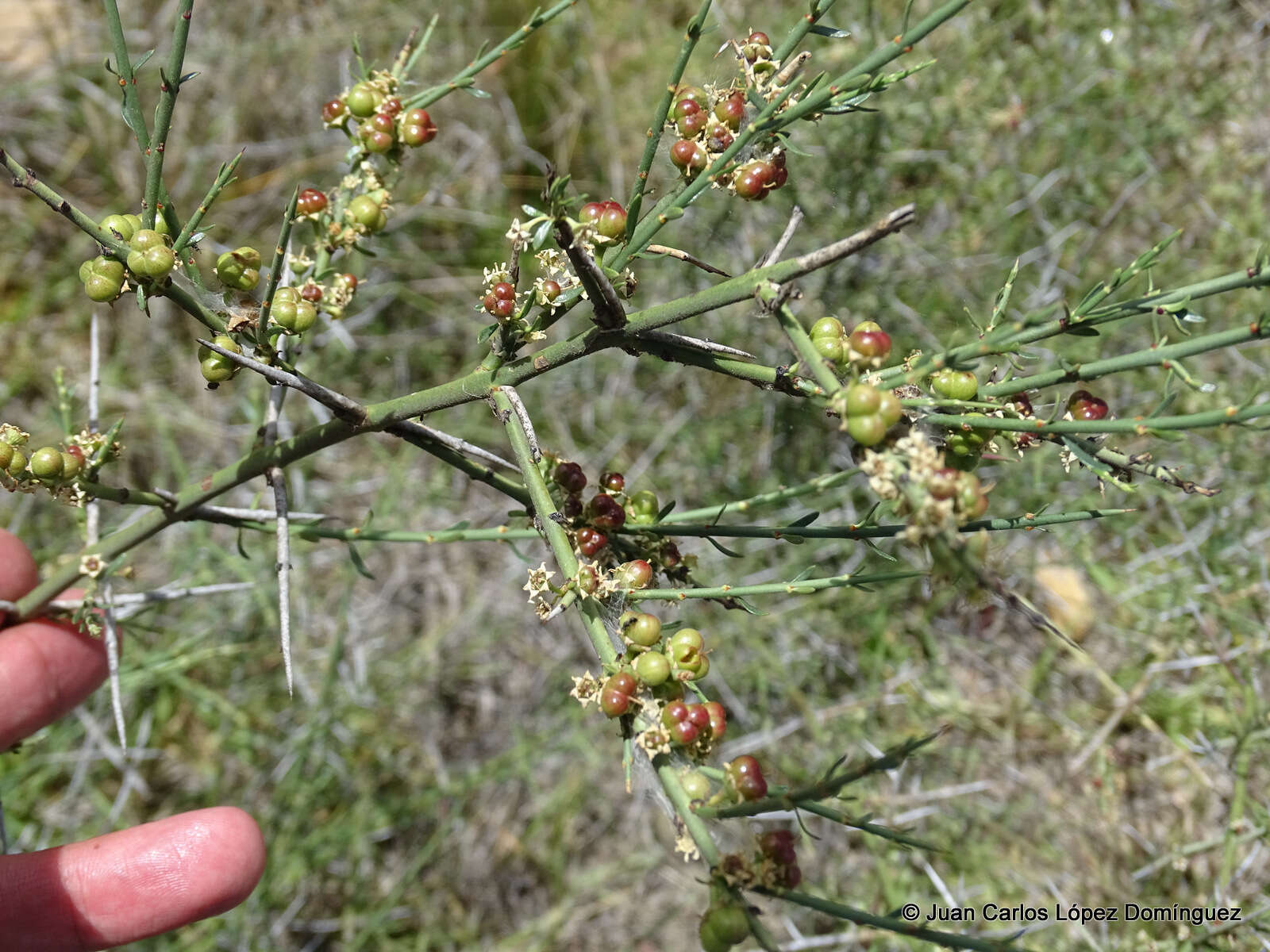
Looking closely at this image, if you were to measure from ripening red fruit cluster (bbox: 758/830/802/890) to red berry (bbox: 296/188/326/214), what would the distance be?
64.3 inches

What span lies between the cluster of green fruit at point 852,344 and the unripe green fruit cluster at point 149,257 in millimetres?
1136

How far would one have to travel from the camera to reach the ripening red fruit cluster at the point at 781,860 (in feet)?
4.25

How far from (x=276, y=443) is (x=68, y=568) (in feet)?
3.03

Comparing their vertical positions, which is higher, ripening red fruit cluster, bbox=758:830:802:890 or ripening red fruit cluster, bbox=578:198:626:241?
ripening red fruit cluster, bbox=578:198:626:241

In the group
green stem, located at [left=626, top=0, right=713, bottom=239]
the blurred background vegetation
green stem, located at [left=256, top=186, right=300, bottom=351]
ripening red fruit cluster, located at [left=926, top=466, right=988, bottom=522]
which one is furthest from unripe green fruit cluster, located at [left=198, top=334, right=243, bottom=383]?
the blurred background vegetation

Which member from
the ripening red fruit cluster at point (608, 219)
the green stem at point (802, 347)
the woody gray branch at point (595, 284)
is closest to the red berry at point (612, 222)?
the ripening red fruit cluster at point (608, 219)

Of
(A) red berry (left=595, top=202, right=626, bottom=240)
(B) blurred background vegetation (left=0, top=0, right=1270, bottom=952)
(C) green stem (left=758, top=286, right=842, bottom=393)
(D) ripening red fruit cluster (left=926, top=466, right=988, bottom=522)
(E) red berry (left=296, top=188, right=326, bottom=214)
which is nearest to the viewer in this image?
(D) ripening red fruit cluster (left=926, top=466, right=988, bottom=522)

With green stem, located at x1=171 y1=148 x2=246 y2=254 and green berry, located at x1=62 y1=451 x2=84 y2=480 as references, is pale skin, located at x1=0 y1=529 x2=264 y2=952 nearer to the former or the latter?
green berry, located at x1=62 y1=451 x2=84 y2=480

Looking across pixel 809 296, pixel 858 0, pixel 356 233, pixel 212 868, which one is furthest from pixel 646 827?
pixel 858 0

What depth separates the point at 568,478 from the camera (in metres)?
1.70

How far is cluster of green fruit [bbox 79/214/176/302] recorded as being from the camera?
1467mm

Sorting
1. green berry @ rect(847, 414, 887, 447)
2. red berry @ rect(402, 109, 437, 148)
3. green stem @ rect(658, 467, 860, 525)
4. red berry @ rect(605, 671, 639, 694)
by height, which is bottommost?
red berry @ rect(605, 671, 639, 694)

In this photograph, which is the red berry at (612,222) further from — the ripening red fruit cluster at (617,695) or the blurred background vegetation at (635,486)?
the blurred background vegetation at (635,486)

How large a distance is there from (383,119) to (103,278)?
72 cm
